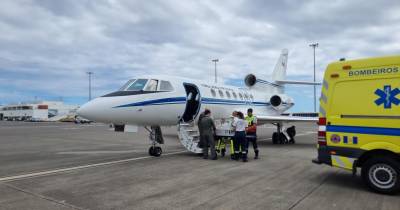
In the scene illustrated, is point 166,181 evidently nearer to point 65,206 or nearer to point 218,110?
point 65,206

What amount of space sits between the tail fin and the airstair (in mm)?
13376

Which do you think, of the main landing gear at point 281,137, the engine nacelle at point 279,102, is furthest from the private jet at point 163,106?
the engine nacelle at point 279,102

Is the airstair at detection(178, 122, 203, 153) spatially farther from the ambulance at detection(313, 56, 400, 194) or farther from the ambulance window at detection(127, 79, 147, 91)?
the ambulance at detection(313, 56, 400, 194)

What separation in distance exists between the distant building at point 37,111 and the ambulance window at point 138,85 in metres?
86.8

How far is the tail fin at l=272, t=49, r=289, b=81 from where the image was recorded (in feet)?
82.2

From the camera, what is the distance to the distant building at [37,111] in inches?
4055

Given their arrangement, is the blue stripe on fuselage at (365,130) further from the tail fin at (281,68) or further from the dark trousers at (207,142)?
the tail fin at (281,68)

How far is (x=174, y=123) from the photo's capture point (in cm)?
1311

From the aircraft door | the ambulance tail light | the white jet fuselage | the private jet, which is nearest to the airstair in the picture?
the private jet

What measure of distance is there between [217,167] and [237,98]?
27.5 ft

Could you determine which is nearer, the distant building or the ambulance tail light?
the ambulance tail light

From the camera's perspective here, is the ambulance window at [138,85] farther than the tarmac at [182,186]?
Yes

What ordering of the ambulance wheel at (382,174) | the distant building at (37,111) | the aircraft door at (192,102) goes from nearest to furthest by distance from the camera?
the ambulance wheel at (382,174), the aircraft door at (192,102), the distant building at (37,111)

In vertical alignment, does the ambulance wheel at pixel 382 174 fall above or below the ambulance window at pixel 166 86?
below
